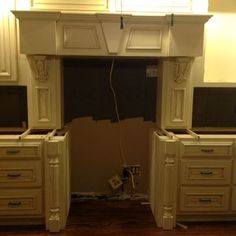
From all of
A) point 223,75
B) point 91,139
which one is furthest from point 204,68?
point 91,139

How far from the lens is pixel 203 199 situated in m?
2.64

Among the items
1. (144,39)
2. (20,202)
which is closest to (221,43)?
(144,39)

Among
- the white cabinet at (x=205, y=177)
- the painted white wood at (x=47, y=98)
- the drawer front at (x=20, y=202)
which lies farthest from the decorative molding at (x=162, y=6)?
the drawer front at (x=20, y=202)

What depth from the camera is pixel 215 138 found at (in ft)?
8.57

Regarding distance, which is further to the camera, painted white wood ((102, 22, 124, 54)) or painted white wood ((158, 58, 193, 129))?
painted white wood ((158, 58, 193, 129))

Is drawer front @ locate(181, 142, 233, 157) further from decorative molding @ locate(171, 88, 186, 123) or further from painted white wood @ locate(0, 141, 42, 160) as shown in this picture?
painted white wood @ locate(0, 141, 42, 160)

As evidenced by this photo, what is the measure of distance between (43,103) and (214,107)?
1699mm

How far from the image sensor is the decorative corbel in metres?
2.73

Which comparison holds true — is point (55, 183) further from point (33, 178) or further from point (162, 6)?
point (162, 6)

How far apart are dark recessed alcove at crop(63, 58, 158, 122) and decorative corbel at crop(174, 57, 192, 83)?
34 cm

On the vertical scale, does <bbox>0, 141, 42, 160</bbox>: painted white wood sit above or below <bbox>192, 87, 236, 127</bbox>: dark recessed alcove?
below

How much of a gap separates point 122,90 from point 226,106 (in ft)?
3.54

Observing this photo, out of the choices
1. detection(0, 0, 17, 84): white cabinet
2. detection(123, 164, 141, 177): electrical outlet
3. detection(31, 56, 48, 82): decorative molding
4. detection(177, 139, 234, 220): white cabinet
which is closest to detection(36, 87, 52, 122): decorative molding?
detection(31, 56, 48, 82): decorative molding

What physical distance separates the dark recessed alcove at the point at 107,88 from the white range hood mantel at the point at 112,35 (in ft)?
1.52
